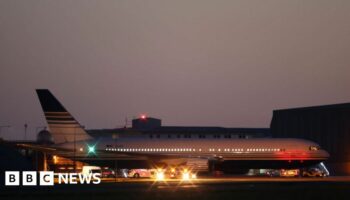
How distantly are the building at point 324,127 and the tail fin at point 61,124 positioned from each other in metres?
47.8

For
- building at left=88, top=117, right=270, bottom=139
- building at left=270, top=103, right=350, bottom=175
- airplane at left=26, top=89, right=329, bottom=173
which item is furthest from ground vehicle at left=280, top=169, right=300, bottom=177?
building at left=88, top=117, right=270, bottom=139

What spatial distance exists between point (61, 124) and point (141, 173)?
1371 cm

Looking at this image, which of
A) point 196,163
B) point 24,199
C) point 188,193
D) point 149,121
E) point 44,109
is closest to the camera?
point 24,199

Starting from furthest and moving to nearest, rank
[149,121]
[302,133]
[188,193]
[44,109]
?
[149,121]
[302,133]
[44,109]
[188,193]

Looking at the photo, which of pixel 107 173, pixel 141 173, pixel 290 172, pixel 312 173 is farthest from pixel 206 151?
pixel 312 173

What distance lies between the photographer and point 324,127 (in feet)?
413

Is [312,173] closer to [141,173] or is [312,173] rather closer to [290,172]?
[290,172]

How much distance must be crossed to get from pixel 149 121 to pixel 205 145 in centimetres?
9683

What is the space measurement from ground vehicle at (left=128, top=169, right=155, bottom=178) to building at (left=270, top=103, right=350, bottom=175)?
36563mm

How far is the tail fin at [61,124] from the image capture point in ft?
297

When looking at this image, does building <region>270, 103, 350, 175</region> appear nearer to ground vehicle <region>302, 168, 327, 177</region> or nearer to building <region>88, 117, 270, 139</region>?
ground vehicle <region>302, 168, 327, 177</region>

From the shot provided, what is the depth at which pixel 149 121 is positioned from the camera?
18412 centimetres

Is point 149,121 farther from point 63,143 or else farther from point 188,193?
point 188,193

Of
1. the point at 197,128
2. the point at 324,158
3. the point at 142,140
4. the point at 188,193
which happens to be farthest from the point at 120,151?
the point at 197,128
